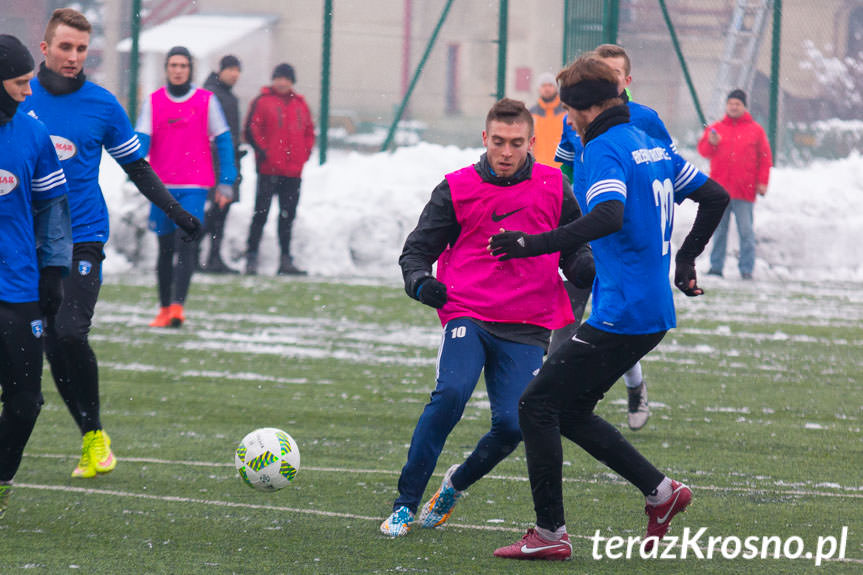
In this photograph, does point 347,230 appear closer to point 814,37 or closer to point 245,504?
point 814,37

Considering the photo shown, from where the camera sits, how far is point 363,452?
6.81m

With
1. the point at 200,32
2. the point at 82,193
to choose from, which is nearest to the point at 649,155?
the point at 82,193

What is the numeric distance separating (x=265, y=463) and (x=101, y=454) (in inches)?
45.5

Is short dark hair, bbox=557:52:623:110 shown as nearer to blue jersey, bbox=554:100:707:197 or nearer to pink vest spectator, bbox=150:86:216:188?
blue jersey, bbox=554:100:707:197

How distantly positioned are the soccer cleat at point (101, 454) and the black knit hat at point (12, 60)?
1942 millimetres

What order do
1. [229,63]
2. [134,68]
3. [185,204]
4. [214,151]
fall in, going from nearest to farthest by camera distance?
[185,204], [214,151], [229,63], [134,68]

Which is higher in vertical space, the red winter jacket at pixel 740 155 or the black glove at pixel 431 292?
the black glove at pixel 431 292

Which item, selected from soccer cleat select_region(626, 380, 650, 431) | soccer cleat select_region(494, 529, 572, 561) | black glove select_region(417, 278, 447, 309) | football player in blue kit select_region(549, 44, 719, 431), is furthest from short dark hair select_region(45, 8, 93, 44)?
soccer cleat select_region(626, 380, 650, 431)

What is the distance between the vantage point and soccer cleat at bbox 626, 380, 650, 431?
24.0ft

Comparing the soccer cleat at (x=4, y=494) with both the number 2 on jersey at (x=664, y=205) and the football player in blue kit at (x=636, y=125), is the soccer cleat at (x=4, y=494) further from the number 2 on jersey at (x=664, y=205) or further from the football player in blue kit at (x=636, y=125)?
the number 2 on jersey at (x=664, y=205)

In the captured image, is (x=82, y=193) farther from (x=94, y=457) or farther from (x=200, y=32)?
(x=200, y=32)

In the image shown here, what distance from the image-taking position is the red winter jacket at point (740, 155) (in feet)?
51.5

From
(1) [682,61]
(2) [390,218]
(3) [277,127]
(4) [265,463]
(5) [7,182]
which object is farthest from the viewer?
(1) [682,61]

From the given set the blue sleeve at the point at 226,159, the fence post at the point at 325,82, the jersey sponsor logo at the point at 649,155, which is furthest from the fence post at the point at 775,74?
A: the jersey sponsor logo at the point at 649,155
